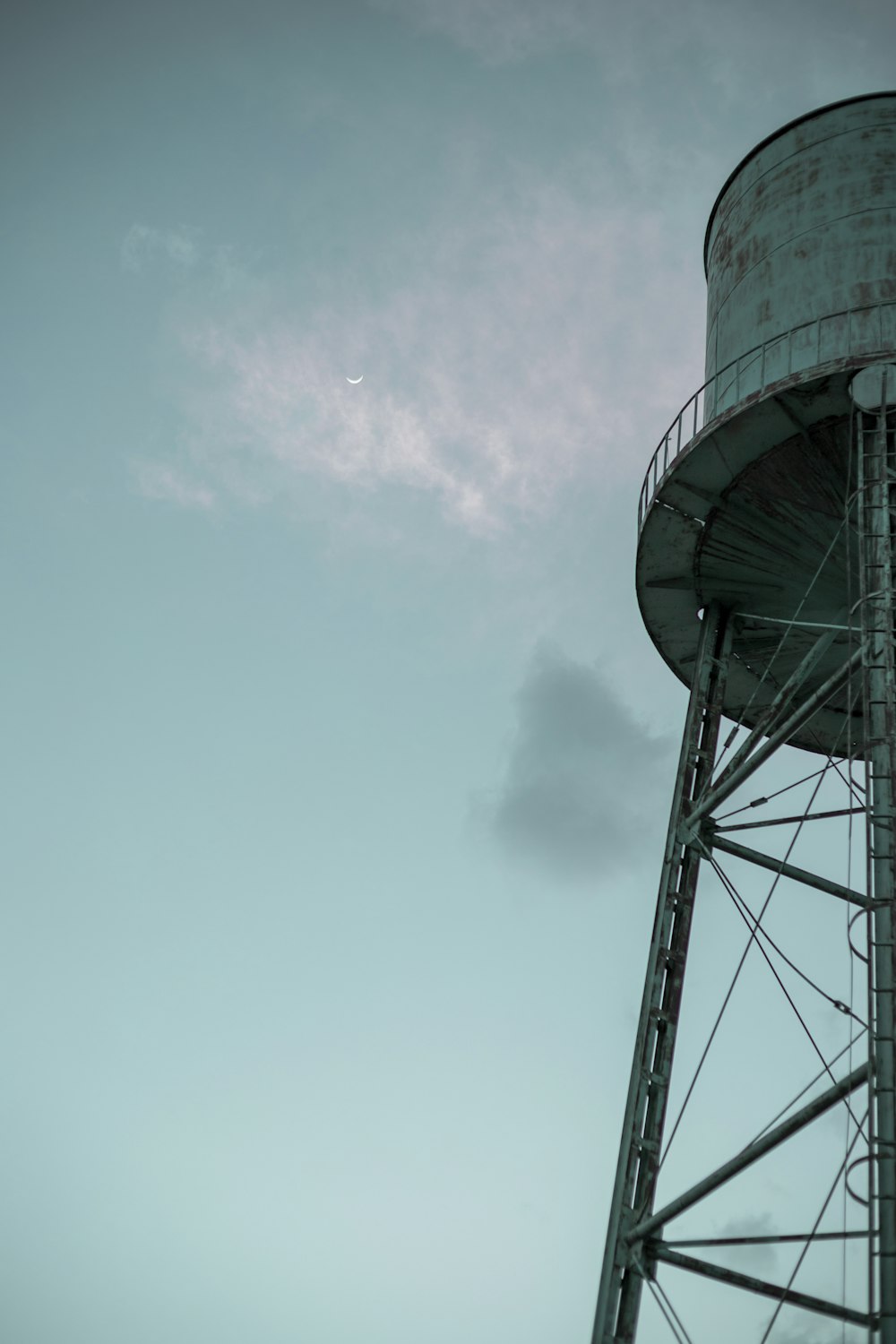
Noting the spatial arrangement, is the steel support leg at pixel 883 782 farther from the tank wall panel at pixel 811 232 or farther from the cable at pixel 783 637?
the tank wall panel at pixel 811 232

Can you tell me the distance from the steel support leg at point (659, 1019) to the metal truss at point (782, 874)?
0.04 feet

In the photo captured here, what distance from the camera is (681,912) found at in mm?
13922

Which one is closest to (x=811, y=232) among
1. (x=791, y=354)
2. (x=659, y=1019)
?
Answer: (x=791, y=354)

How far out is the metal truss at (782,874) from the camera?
9.72m

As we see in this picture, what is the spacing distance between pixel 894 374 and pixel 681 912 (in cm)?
595

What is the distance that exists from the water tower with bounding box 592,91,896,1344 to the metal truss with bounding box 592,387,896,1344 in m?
0.02

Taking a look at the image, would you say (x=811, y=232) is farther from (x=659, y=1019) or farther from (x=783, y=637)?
(x=659, y=1019)

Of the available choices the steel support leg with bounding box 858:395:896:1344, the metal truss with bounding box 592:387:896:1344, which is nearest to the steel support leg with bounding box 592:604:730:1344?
the metal truss with bounding box 592:387:896:1344

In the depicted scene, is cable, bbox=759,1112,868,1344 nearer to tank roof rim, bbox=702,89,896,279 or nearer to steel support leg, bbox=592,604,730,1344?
steel support leg, bbox=592,604,730,1344

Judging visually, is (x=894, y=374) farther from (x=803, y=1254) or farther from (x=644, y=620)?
(x=803, y=1254)

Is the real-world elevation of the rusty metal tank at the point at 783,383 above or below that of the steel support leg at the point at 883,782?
above

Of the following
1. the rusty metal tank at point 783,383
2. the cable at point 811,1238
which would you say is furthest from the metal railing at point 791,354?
the cable at point 811,1238

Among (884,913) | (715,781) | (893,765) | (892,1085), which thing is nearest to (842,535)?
(715,781)

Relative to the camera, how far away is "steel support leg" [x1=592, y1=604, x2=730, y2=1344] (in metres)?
12.1
